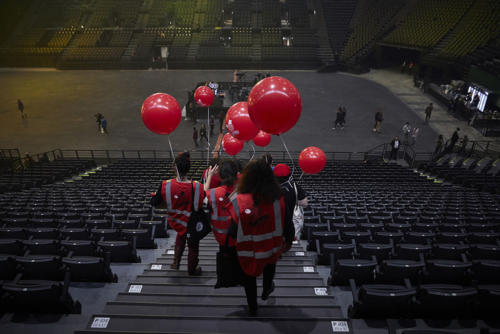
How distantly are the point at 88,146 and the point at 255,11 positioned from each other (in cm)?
3021

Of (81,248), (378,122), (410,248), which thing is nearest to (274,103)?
(410,248)

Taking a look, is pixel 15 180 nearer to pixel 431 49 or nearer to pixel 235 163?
pixel 235 163

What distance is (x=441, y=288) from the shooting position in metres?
3.39

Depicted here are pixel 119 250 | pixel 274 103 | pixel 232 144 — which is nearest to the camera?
pixel 274 103

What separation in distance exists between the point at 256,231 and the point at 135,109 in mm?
21355

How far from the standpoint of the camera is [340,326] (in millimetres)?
3031

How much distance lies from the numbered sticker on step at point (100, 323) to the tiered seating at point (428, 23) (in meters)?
32.6

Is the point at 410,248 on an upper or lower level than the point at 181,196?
lower

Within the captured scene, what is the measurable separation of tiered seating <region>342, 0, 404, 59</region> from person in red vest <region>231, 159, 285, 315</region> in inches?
1342

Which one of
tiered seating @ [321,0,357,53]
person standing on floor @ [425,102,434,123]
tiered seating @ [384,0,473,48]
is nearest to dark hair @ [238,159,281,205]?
person standing on floor @ [425,102,434,123]

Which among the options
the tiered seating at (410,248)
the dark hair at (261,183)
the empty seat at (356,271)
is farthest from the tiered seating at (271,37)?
the dark hair at (261,183)

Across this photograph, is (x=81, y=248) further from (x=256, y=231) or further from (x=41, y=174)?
(x=41, y=174)

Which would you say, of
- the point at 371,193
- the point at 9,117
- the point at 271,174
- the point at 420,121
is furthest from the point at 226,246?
the point at 9,117

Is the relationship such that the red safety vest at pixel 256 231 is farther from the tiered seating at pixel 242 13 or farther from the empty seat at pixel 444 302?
the tiered seating at pixel 242 13
